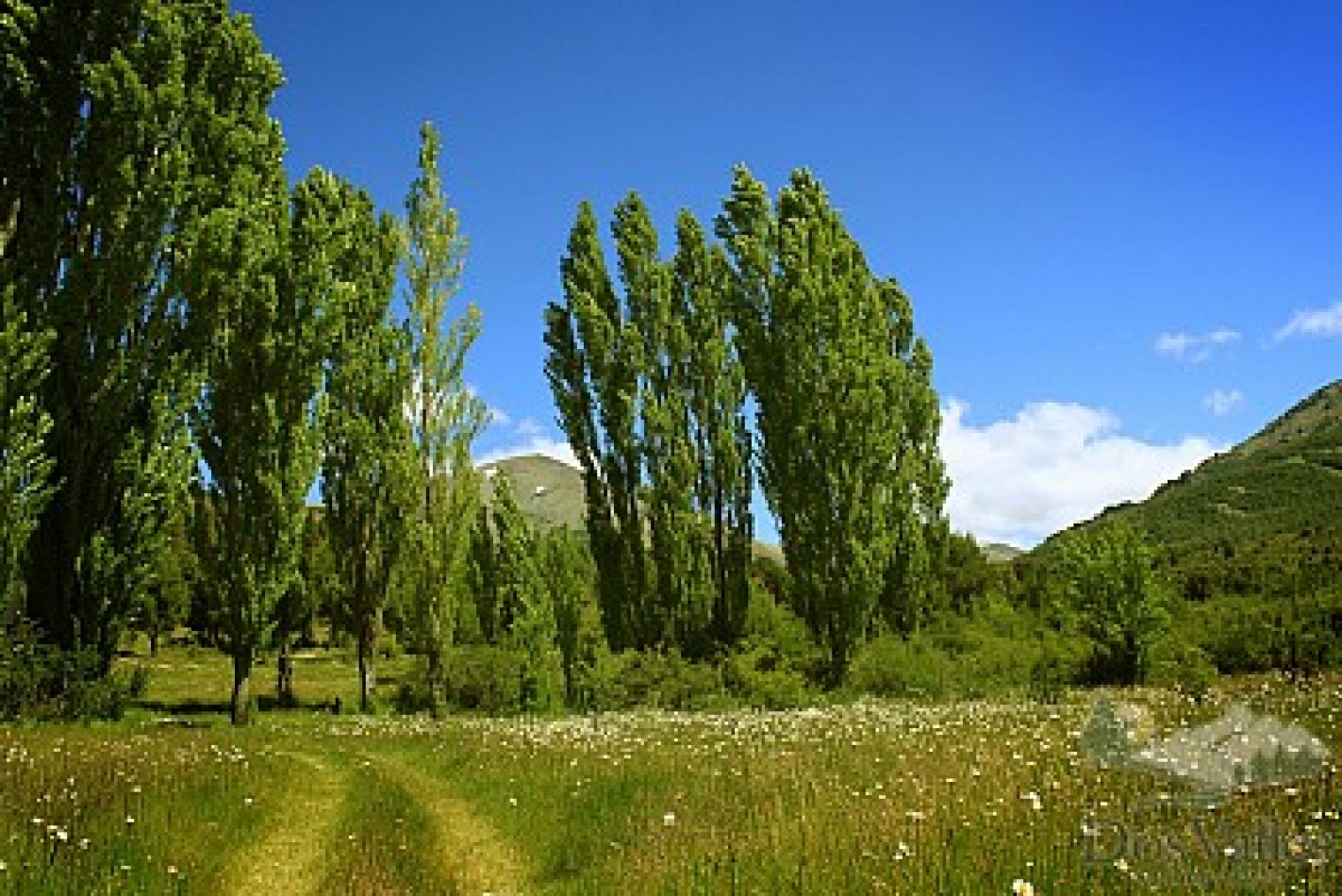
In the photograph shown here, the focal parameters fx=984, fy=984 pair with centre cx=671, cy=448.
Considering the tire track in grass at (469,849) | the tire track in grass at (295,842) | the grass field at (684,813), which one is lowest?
the tire track in grass at (469,849)

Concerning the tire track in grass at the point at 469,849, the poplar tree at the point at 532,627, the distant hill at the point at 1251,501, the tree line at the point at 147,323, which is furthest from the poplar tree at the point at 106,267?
the distant hill at the point at 1251,501

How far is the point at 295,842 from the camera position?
10.4 m

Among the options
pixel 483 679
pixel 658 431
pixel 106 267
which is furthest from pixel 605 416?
pixel 106 267

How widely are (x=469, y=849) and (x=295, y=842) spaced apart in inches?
71.5

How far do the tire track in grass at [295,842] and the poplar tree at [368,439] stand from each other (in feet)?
54.9

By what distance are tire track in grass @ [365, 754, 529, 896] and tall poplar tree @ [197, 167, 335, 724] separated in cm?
951

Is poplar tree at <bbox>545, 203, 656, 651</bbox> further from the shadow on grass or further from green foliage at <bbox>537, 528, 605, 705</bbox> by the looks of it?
the shadow on grass

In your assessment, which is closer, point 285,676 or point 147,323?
point 147,323

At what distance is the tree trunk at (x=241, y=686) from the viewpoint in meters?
22.0

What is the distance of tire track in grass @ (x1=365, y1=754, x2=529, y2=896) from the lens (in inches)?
357

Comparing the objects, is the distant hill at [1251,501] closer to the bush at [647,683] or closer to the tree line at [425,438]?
the tree line at [425,438]

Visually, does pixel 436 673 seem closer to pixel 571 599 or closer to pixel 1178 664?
pixel 571 599

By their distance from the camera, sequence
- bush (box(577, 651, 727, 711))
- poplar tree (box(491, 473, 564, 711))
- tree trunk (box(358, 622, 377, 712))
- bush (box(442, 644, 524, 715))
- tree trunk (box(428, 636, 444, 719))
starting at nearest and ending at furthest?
bush (box(577, 651, 727, 711)) < poplar tree (box(491, 473, 564, 711)) < bush (box(442, 644, 524, 715)) < tree trunk (box(428, 636, 444, 719)) < tree trunk (box(358, 622, 377, 712))

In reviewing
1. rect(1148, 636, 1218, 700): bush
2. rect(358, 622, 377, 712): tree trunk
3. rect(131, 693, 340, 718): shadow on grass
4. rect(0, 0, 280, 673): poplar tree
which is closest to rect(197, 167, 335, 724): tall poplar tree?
rect(0, 0, 280, 673): poplar tree
